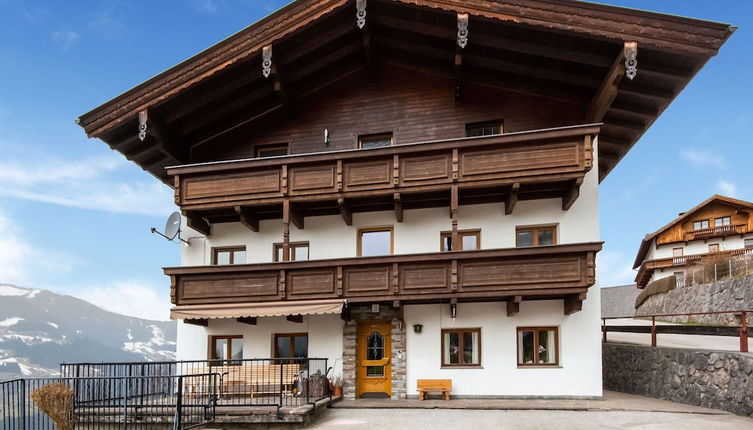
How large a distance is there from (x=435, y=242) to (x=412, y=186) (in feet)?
6.05

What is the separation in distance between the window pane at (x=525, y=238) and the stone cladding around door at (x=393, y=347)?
3.86 m

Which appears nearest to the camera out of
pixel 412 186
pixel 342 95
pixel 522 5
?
pixel 522 5

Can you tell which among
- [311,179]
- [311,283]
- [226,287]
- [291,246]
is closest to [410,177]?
[311,179]

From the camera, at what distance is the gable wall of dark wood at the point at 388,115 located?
16.2 m

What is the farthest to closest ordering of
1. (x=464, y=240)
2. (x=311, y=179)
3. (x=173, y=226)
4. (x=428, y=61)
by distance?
(x=173, y=226) → (x=428, y=61) → (x=464, y=240) → (x=311, y=179)

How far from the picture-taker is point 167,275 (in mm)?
16203

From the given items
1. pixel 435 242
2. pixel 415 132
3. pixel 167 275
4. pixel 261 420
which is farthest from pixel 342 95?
pixel 261 420

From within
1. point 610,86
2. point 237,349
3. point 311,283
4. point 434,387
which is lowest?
point 434,387

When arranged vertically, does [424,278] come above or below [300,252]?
below

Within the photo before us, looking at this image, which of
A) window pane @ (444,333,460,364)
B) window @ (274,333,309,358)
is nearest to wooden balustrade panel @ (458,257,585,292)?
window pane @ (444,333,460,364)

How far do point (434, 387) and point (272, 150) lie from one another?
864 cm

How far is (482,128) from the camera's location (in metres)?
16.6

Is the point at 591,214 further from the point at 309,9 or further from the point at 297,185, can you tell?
the point at 309,9

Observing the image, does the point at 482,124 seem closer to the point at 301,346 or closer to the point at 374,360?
the point at 374,360
